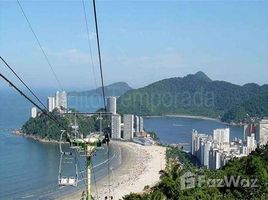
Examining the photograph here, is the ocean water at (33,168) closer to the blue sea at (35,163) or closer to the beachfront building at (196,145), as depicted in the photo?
the blue sea at (35,163)

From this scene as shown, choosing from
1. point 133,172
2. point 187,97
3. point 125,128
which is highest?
point 187,97

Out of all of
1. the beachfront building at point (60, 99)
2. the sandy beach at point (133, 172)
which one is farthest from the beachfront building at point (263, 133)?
the beachfront building at point (60, 99)

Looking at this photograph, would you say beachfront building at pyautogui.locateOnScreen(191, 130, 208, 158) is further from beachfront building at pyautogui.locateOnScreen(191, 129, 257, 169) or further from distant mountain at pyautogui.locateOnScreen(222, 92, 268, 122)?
distant mountain at pyautogui.locateOnScreen(222, 92, 268, 122)

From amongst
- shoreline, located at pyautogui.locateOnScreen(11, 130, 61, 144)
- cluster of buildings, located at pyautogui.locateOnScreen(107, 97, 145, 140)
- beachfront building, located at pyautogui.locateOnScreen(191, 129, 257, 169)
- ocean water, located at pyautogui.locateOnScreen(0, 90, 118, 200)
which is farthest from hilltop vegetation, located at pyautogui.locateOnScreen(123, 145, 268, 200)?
cluster of buildings, located at pyautogui.locateOnScreen(107, 97, 145, 140)

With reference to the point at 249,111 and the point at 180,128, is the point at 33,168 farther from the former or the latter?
the point at 249,111

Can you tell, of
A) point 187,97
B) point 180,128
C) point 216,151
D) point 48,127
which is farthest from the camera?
point 187,97

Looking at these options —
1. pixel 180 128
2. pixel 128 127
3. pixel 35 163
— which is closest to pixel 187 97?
pixel 180 128
